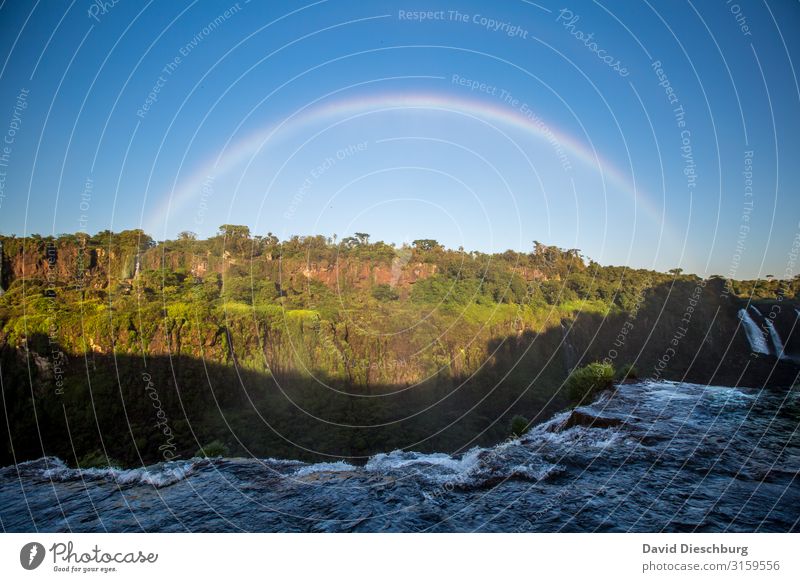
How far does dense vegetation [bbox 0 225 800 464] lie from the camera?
743 inches

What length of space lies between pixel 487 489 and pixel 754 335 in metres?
29.2

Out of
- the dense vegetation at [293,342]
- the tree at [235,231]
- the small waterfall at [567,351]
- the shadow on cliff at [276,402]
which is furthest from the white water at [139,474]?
the small waterfall at [567,351]

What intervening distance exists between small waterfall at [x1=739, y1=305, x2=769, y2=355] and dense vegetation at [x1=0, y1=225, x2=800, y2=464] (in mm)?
1404

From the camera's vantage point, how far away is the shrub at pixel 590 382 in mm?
11023

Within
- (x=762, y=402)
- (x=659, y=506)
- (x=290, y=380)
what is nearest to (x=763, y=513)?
(x=659, y=506)

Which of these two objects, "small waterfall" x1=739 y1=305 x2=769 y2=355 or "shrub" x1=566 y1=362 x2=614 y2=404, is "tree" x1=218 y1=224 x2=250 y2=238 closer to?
"shrub" x1=566 y1=362 x2=614 y2=404

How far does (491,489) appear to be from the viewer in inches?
206

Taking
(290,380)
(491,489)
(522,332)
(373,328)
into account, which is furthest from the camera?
(522,332)

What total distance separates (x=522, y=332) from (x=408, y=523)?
1135 inches

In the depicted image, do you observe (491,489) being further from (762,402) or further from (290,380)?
(290,380)
